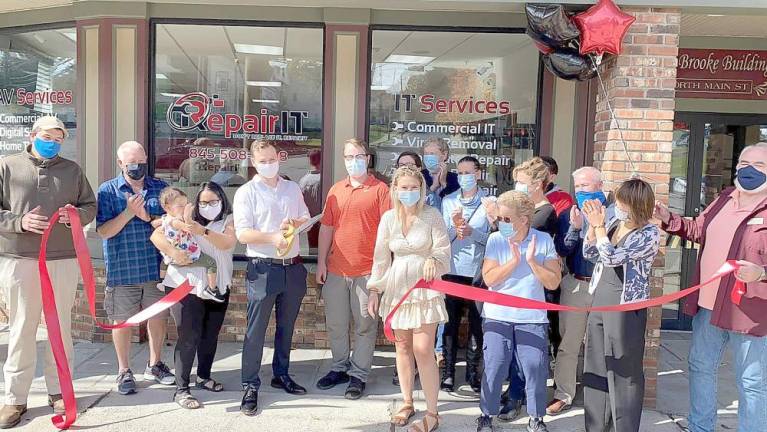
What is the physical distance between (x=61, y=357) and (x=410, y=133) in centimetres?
356

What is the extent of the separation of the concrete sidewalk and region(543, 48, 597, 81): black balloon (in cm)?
249

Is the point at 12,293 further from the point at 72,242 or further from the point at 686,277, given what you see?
the point at 686,277

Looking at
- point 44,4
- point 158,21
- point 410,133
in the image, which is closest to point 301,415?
point 410,133

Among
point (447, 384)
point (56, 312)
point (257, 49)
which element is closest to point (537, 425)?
point (447, 384)

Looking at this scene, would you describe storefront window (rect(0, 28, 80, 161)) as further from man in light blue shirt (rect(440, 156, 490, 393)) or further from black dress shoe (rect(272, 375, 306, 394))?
man in light blue shirt (rect(440, 156, 490, 393))

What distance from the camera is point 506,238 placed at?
12.8 feet

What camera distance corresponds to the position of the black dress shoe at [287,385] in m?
4.72

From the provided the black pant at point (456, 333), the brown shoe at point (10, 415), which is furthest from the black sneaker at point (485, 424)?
the brown shoe at point (10, 415)

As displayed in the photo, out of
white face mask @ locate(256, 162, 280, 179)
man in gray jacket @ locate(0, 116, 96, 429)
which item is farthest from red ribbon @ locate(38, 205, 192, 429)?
white face mask @ locate(256, 162, 280, 179)

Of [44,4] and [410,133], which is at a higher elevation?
[44,4]

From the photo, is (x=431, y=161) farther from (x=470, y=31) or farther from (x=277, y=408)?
(x=277, y=408)

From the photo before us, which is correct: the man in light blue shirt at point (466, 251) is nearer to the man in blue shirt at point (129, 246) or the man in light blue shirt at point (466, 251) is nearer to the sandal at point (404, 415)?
the sandal at point (404, 415)

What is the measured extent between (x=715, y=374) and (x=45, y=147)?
178 inches

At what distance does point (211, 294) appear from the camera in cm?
436
